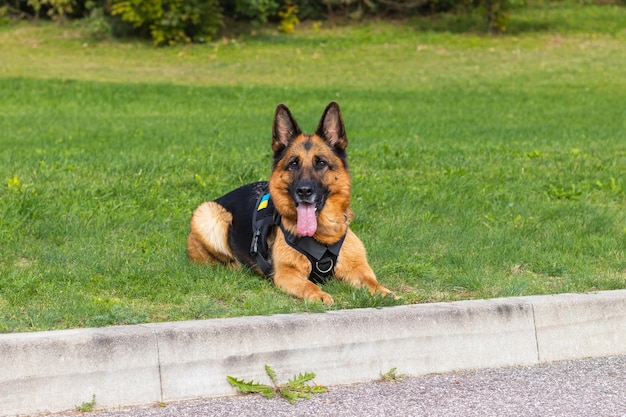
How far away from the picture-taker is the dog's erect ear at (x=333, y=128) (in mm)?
6238

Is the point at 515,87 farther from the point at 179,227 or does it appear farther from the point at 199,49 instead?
the point at 179,227

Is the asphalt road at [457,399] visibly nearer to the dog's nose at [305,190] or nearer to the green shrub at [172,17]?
the dog's nose at [305,190]

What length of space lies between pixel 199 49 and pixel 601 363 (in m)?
29.2

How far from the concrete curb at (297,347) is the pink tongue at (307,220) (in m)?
1.12

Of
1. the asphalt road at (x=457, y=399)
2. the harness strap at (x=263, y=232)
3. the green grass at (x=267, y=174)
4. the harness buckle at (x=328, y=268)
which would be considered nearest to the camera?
the asphalt road at (x=457, y=399)

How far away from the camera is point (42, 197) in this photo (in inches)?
332

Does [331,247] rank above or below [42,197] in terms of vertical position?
above

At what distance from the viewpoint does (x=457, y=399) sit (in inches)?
178

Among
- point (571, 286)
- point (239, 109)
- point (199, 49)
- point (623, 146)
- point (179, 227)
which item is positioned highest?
point (571, 286)

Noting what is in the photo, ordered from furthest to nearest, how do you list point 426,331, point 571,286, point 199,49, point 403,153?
point 199,49
point 403,153
point 571,286
point 426,331

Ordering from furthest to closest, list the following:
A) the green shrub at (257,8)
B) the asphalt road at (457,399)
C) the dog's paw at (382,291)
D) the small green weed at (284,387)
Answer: the green shrub at (257,8), the dog's paw at (382,291), the small green weed at (284,387), the asphalt road at (457,399)

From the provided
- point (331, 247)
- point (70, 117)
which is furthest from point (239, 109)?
point (331, 247)

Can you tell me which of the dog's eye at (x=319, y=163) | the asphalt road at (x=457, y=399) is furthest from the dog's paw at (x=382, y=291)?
the dog's eye at (x=319, y=163)

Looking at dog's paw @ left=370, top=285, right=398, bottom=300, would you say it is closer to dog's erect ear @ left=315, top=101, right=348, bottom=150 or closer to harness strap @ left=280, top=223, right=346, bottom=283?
harness strap @ left=280, top=223, right=346, bottom=283
